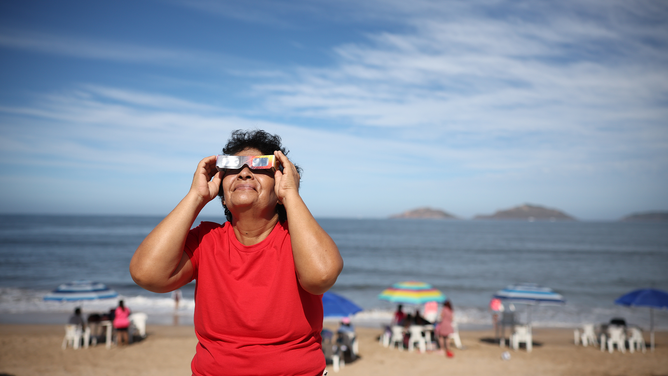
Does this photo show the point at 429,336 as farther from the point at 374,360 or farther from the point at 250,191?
the point at 250,191

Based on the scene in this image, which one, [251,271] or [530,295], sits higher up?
[251,271]

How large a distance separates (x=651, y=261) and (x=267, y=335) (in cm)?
4777

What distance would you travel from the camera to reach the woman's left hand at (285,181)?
150 centimetres

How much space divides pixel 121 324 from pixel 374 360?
6021 millimetres

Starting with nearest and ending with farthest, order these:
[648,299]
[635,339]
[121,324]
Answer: [121,324] < [648,299] < [635,339]

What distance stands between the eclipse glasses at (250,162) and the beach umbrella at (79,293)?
1050 centimetres

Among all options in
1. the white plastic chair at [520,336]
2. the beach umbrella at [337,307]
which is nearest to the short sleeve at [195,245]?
the beach umbrella at [337,307]

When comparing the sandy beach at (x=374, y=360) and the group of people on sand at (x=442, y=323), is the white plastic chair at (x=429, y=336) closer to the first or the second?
the group of people on sand at (x=442, y=323)

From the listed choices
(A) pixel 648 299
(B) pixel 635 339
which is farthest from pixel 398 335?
(A) pixel 648 299

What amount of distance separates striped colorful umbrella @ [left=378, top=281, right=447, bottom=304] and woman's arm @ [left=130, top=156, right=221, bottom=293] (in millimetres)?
9316

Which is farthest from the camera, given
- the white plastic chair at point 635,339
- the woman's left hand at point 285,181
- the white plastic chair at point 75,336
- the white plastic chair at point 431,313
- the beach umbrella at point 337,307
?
the white plastic chair at point 431,313

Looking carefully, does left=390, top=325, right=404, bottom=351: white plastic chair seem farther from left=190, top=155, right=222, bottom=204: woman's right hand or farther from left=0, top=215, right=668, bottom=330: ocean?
left=190, top=155, right=222, bottom=204: woman's right hand

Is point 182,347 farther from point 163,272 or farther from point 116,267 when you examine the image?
point 116,267

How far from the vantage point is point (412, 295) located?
10492 mm
